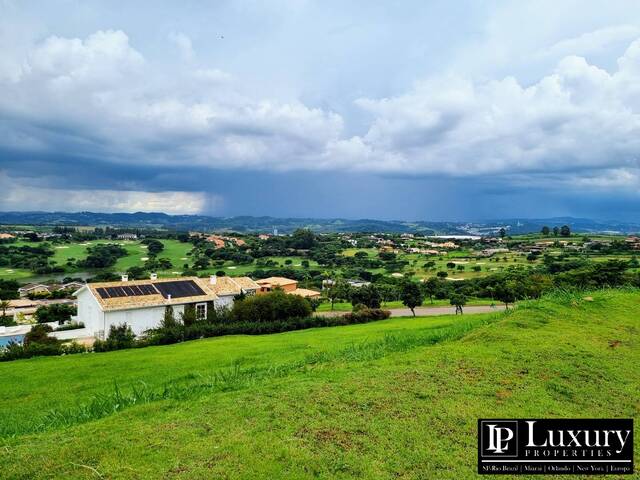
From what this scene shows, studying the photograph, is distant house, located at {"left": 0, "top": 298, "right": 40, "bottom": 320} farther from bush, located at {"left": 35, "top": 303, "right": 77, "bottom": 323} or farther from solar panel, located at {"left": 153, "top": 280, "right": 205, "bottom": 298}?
solar panel, located at {"left": 153, "top": 280, "right": 205, "bottom": 298}

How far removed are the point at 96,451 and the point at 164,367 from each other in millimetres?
10319

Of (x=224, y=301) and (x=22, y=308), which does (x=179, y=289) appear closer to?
(x=224, y=301)

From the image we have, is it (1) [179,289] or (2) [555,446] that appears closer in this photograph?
(2) [555,446]

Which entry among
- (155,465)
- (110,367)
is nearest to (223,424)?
(155,465)

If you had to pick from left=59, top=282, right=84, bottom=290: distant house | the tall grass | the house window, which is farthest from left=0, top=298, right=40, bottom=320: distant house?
the tall grass

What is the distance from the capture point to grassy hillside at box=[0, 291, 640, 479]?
4871 millimetres

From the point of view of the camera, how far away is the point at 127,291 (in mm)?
34219

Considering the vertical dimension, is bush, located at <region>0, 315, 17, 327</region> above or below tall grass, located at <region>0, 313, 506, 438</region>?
below

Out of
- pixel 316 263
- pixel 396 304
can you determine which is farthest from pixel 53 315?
pixel 316 263

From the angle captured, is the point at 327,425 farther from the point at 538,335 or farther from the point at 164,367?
the point at 164,367

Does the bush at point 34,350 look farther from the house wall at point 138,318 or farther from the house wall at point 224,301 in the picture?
the house wall at point 224,301

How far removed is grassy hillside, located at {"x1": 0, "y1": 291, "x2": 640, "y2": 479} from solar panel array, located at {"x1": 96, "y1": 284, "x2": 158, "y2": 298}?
74.2ft

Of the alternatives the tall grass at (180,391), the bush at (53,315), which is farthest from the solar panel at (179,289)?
the tall grass at (180,391)

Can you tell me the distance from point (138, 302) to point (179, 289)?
4.15 m
